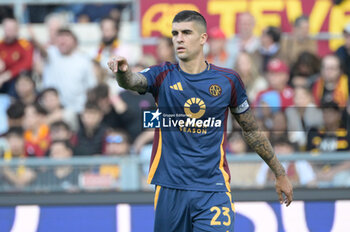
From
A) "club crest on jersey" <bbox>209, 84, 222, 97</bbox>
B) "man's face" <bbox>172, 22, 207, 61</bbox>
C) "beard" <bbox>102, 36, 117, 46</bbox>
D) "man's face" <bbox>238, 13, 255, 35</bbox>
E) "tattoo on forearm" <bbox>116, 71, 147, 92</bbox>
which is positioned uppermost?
"man's face" <bbox>238, 13, 255, 35</bbox>

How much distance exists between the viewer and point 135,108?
29.7 feet

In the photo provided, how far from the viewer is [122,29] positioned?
35.8ft

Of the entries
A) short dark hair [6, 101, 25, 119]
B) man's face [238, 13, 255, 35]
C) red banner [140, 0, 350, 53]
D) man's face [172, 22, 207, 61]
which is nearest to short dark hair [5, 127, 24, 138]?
short dark hair [6, 101, 25, 119]

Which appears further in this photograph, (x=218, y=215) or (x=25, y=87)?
(x=25, y=87)

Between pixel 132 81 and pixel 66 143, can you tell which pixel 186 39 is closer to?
pixel 132 81

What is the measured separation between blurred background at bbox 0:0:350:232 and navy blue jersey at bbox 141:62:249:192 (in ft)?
6.40

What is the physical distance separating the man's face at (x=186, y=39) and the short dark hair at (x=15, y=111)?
5.23 m

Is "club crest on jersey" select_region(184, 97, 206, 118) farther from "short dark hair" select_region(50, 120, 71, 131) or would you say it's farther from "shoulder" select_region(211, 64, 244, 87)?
"short dark hair" select_region(50, 120, 71, 131)

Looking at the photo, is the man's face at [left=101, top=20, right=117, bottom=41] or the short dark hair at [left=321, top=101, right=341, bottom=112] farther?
the man's face at [left=101, top=20, right=117, bottom=41]

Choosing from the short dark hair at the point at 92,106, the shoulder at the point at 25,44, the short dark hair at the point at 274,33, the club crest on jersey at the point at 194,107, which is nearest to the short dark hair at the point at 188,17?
the club crest on jersey at the point at 194,107

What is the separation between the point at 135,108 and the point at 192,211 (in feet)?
14.2

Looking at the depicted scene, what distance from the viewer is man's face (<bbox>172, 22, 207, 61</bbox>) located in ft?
16.0

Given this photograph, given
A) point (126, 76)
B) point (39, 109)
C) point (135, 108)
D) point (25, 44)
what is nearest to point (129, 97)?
point (135, 108)

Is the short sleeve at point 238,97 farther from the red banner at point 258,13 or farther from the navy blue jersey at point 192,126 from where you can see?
the red banner at point 258,13
